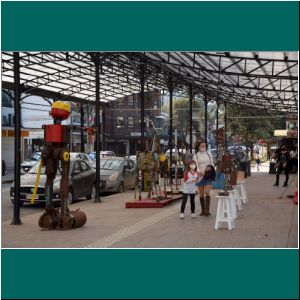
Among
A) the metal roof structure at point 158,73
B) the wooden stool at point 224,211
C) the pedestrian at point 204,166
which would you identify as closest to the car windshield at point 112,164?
the metal roof structure at point 158,73

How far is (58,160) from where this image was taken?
10078 millimetres

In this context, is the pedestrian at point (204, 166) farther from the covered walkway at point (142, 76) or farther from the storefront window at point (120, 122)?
the storefront window at point (120, 122)

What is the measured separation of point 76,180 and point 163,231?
7.24 meters

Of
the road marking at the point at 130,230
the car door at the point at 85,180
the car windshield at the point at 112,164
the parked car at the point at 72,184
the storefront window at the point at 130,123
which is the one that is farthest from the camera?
the storefront window at the point at 130,123

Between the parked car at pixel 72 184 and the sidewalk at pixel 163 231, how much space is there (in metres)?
1.96

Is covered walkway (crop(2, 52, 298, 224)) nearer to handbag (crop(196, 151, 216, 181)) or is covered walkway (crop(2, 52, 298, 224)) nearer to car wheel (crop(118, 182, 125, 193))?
car wheel (crop(118, 182, 125, 193))

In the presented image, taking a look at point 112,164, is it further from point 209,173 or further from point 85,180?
point 209,173

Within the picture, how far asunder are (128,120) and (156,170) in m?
40.1

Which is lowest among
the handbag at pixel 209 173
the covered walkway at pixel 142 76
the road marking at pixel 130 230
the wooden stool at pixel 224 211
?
the road marking at pixel 130 230

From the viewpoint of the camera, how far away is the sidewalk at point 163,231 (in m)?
8.76

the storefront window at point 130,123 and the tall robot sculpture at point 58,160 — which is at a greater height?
the storefront window at point 130,123

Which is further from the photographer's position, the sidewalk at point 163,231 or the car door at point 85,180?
the car door at point 85,180

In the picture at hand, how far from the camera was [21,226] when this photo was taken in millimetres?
11383

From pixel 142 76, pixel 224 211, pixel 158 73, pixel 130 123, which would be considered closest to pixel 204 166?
pixel 224 211
